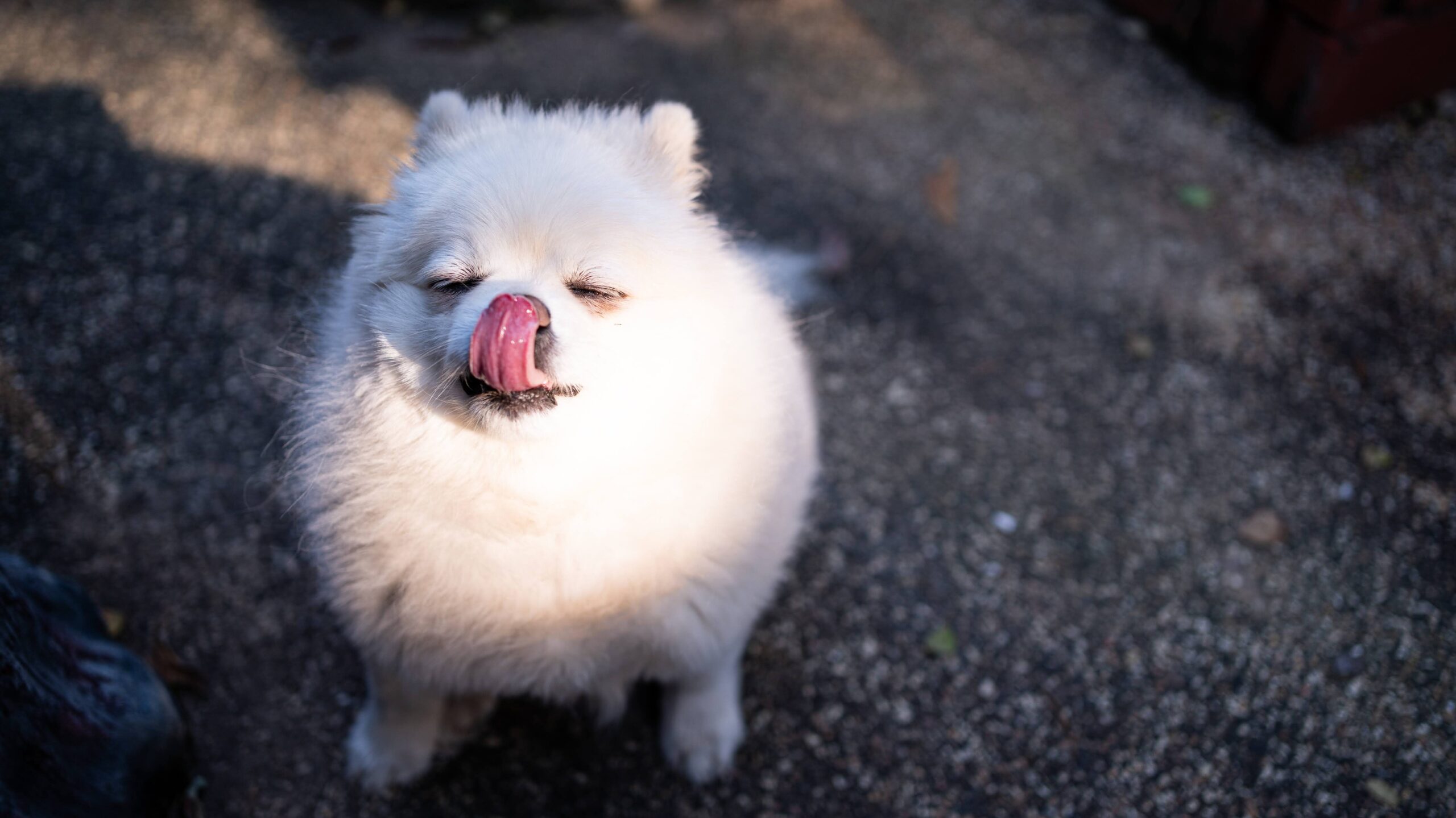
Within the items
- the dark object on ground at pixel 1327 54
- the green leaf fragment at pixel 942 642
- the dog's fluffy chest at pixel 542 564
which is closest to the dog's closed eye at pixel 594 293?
the dog's fluffy chest at pixel 542 564

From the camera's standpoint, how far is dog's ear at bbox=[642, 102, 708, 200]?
6.68ft

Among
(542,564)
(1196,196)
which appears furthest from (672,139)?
(1196,196)

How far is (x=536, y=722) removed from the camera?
8.87 feet

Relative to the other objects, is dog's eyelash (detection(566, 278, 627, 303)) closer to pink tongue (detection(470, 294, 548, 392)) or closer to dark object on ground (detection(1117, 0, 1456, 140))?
pink tongue (detection(470, 294, 548, 392))

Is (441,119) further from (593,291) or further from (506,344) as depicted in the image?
(506,344)

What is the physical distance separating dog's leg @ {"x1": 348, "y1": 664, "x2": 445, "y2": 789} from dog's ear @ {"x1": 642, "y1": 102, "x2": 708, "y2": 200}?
1.52 meters

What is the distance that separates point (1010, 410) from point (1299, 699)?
1.33 m

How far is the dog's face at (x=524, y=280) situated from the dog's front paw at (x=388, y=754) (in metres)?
1.22

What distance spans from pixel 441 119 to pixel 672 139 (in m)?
0.52

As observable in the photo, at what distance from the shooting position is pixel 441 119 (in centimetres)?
204

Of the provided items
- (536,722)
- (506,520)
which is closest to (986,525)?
(536,722)

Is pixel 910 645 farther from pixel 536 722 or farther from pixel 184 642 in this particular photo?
pixel 184 642

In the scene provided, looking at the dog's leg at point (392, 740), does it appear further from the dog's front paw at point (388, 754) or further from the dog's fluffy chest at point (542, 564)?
the dog's fluffy chest at point (542, 564)

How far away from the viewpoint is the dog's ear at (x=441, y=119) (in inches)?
80.1
